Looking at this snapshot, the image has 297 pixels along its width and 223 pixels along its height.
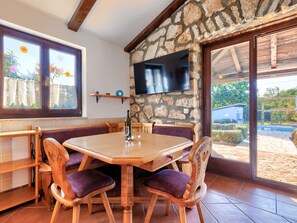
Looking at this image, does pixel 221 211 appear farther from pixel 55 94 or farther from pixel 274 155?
pixel 55 94

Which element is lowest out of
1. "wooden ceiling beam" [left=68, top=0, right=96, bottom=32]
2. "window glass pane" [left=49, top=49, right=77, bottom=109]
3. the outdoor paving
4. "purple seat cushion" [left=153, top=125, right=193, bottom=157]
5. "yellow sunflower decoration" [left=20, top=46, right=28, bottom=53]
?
the outdoor paving

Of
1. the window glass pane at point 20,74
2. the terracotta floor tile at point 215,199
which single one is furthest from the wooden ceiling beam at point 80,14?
the terracotta floor tile at point 215,199

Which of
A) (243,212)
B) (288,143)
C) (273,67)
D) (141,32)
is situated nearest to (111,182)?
(243,212)

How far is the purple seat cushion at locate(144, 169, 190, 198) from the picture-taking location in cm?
123

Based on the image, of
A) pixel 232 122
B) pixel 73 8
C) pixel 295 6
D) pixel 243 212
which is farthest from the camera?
pixel 232 122

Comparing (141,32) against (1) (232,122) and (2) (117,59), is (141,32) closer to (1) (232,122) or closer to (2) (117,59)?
(2) (117,59)

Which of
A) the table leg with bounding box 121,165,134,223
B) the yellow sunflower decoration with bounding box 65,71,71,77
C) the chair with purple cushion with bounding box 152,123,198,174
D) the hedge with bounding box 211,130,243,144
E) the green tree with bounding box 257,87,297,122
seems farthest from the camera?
the yellow sunflower decoration with bounding box 65,71,71,77

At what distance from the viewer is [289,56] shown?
7.29ft

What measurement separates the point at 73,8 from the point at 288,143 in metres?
3.75

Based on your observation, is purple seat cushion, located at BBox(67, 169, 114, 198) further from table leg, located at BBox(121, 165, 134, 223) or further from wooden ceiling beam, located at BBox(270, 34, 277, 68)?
wooden ceiling beam, located at BBox(270, 34, 277, 68)

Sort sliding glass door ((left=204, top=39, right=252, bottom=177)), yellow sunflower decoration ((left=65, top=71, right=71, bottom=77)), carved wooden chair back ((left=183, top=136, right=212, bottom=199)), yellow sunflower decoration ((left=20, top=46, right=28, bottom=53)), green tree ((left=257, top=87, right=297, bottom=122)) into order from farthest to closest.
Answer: yellow sunflower decoration ((left=65, top=71, right=71, bottom=77)) < sliding glass door ((left=204, top=39, right=252, bottom=177)) < yellow sunflower decoration ((left=20, top=46, right=28, bottom=53)) < green tree ((left=257, top=87, right=297, bottom=122)) < carved wooden chair back ((left=183, top=136, right=212, bottom=199))

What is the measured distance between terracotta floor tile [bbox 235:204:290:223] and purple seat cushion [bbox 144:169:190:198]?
0.93 metres

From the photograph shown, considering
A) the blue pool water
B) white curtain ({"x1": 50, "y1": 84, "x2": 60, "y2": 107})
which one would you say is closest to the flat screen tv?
the blue pool water

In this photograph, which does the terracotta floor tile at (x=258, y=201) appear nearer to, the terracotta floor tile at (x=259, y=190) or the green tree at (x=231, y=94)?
the terracotta floor tile at (x=259, y=190)
